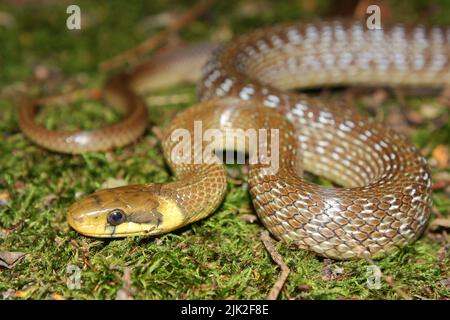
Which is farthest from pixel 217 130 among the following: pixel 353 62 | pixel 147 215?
pixel 353 62

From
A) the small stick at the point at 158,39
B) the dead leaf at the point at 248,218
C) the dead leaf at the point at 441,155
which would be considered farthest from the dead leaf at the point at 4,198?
the dead leaf at the point at 441,155

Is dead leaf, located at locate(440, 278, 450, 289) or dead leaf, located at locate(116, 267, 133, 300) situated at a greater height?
dead leaf, located at locate(116, 267, 133, 300)

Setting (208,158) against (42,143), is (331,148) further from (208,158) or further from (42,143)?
(42,143)

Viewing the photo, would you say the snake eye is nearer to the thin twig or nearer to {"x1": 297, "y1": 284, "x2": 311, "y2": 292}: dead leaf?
{"x1": 297, "y1": 284, "x2": 311, "y2": 292}: dead leaf

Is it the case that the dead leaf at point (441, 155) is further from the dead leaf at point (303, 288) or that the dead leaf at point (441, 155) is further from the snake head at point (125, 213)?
the snake head at point (125, 213)

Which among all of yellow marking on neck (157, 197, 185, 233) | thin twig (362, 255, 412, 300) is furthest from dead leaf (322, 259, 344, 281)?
yellow marking on neck (157, 197, 185, 233)
